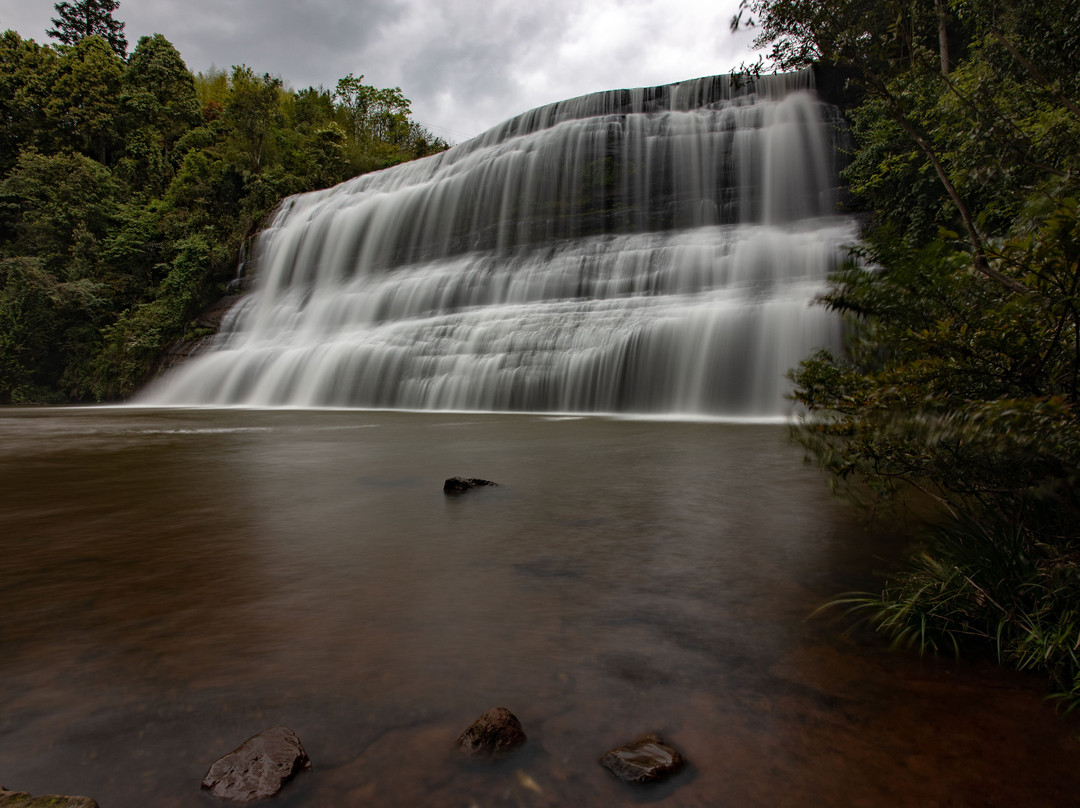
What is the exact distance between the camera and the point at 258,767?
1146 mm

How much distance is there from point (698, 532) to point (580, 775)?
6.29 feet

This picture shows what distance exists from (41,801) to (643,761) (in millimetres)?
1021

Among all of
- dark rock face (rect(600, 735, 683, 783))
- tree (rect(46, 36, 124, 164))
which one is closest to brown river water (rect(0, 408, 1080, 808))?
dark rock face (rect(600, 735, 683, 783))

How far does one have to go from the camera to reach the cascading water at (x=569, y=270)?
1140 centimetres

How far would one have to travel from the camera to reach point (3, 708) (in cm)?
136

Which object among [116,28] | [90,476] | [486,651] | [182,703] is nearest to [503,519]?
[486,651]

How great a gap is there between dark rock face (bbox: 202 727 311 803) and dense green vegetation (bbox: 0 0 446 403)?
24.0 m

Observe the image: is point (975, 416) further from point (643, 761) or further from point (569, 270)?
point (569, 270)

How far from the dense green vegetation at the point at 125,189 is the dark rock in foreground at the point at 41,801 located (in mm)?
24047

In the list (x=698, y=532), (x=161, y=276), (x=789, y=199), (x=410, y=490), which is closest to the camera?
(x=698, y=532)

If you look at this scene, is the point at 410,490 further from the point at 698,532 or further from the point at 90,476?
the point at 90,476

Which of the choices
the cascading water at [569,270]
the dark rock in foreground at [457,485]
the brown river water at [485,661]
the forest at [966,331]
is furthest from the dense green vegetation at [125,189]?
the forest at [966,331]

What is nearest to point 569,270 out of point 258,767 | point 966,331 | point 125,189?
point 966,331

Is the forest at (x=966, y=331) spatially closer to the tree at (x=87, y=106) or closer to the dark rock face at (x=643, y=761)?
the dark rock face at (x=643, y=761)
